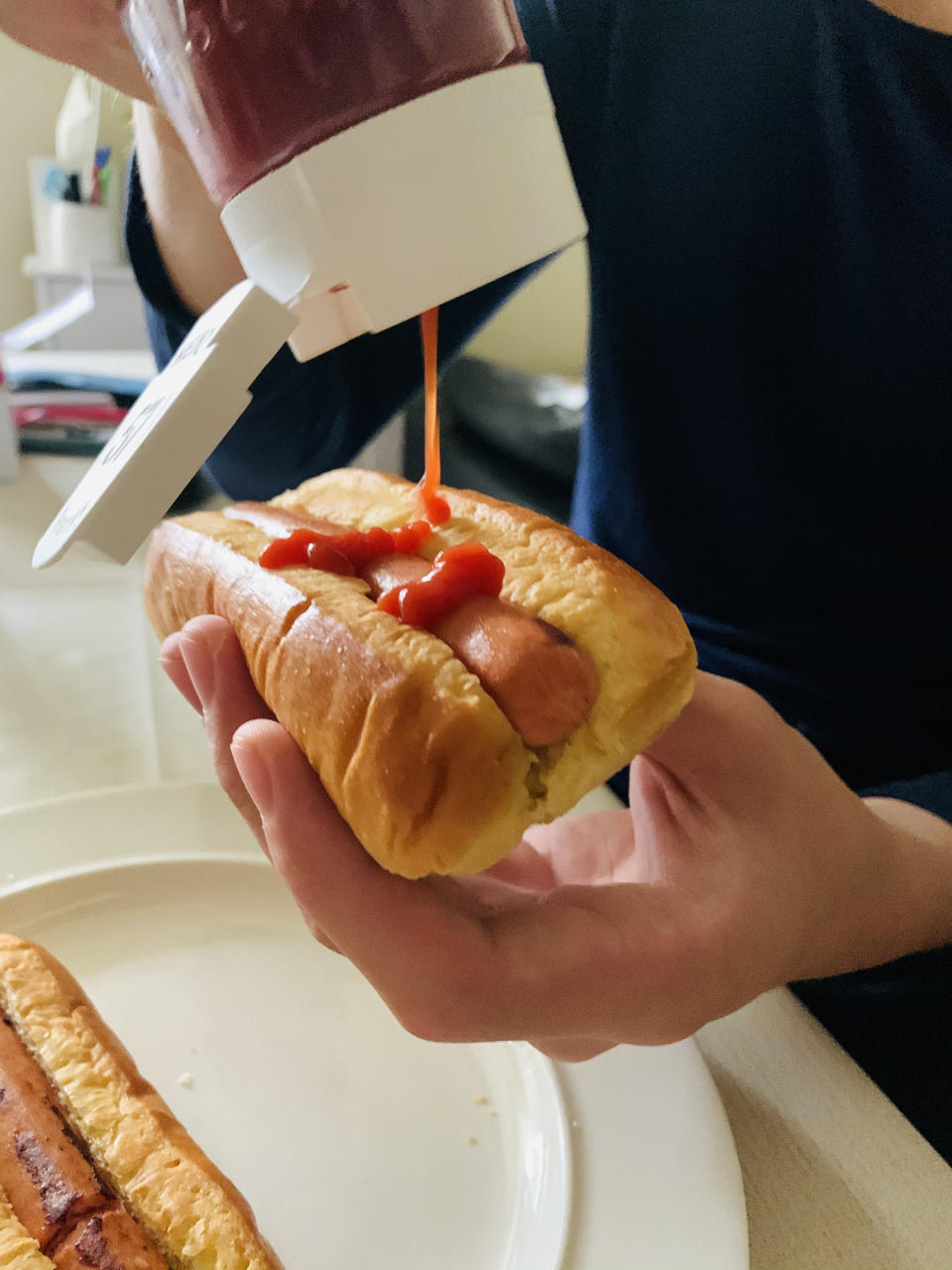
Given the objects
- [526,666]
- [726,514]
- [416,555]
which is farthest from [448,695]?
[726,514]

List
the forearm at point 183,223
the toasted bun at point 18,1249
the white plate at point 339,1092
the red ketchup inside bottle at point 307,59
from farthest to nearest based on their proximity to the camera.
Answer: the forearm at point 183,223 < the white plate at point 339,1092 < the toasted bun at point 18,1249 < the red ketchup inside bottle at point 307,59

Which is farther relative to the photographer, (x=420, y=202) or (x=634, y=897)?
(x=634, y=897)

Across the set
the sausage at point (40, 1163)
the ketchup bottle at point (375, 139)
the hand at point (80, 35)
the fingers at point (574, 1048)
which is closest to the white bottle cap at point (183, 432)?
the ketchup bottle at point (375, 139)

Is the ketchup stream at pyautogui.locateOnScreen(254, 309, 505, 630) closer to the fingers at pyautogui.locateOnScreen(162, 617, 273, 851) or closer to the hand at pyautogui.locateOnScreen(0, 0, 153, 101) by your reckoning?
the fingers at pyautogui.locateOnScreen(162, 617, 273, 851)

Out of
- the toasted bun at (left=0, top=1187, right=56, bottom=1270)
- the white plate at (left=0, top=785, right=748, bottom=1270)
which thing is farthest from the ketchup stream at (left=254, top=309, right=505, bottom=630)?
the toasted bun at (left=0, top=1187, right=56, bottom=1270)

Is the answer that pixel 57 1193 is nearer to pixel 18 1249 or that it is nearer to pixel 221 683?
pixel 18 1249

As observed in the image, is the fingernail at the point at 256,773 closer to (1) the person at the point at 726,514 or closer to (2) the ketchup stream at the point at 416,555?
(1) the person at the point at 726,514
